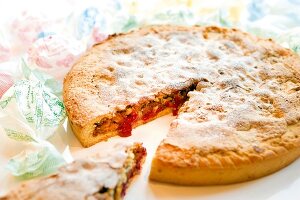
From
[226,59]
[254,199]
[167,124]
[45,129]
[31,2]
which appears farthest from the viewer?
[31,2]

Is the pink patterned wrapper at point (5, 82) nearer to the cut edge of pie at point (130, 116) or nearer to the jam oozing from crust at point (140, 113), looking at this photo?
the cut edge of pie at point (130, 116)

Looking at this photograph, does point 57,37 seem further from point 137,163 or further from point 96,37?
point 137,163

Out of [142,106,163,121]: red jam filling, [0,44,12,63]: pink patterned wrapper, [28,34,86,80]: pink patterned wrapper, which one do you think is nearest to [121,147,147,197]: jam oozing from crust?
[142,106,163,121]: red jam filling

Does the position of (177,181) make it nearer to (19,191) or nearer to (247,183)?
(247,183)

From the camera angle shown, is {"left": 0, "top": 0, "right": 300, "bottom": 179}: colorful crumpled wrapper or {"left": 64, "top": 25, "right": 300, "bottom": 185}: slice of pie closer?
{"left": 64, "top": 25, "right": 300, "bottom": 185}: slice of pie

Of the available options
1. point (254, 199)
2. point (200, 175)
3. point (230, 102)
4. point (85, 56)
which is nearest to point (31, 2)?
point (85, 56)

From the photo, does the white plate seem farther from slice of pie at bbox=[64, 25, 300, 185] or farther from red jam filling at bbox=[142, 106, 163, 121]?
red jam filling at bbox=[142, 106, 163, 121]

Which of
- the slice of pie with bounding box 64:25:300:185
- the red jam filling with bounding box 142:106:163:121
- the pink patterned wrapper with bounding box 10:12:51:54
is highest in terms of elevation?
the pink patterned wrapper with bounding box 10:12:51:54
